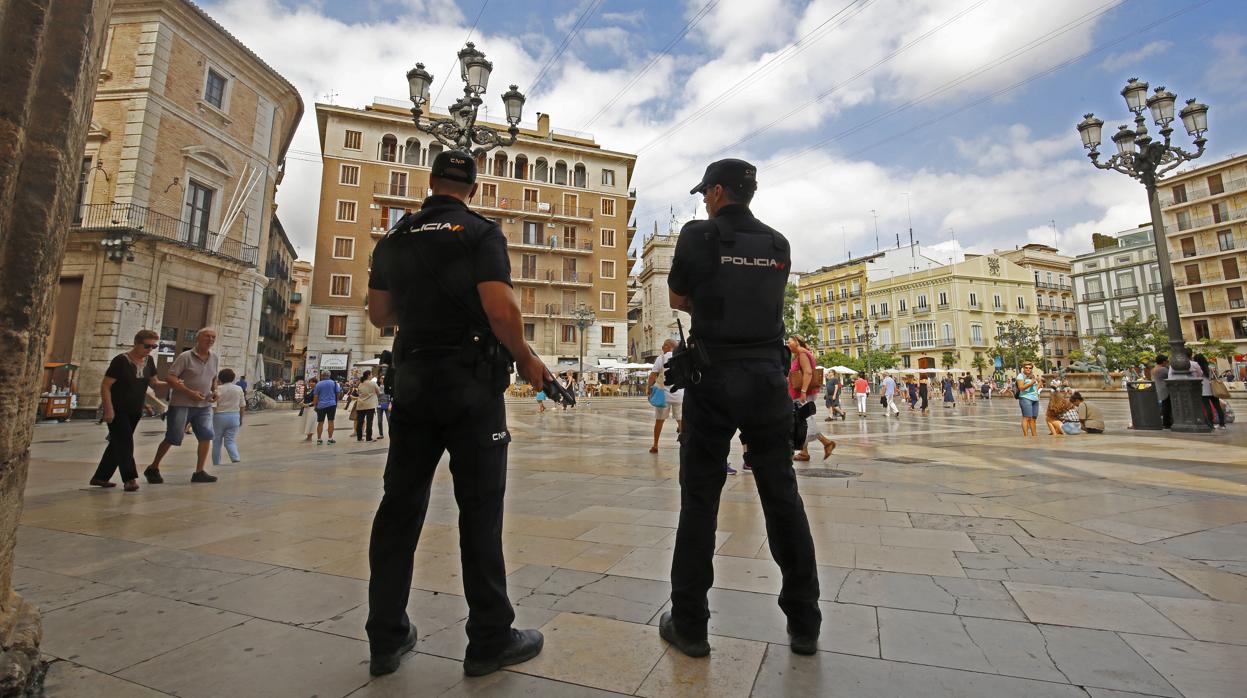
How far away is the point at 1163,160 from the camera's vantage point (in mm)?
11023

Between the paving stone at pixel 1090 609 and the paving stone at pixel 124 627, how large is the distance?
10.8 feet

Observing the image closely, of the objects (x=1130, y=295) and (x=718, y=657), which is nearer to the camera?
(x=718, y=657)

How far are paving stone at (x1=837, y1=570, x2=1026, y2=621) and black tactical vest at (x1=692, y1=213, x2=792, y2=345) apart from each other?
126 centimetres

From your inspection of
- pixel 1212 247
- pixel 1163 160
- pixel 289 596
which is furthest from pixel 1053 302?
pixel 289 596

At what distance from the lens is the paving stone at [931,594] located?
2297mm

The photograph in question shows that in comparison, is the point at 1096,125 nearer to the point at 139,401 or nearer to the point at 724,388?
the point at 724,388

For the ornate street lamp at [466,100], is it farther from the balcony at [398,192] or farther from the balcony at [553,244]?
the balcony at [553,244]

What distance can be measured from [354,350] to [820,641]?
39.6 meters

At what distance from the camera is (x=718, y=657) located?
190 centimetres

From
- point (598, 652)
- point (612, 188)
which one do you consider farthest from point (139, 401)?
point (612, 188)

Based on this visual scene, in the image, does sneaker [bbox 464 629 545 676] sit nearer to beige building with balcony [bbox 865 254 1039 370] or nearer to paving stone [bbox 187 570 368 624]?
paving stone [bbox 187 570 368 624]

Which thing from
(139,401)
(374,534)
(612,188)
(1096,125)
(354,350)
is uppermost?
(612,188)

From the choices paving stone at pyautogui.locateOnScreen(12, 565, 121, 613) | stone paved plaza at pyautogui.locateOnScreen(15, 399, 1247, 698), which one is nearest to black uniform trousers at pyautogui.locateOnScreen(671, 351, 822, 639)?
stone paved plaza at pyautogui.locateOnScreen(15, 399, 1247, 698)

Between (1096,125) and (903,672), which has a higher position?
(1096,125)
